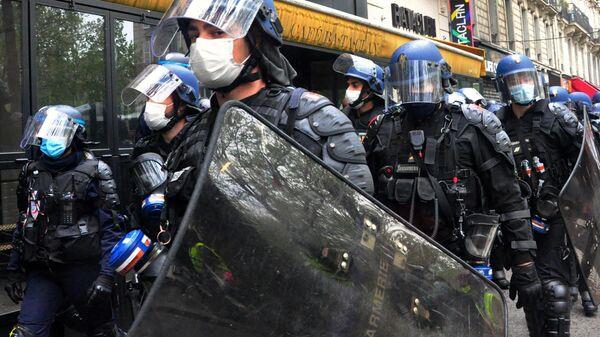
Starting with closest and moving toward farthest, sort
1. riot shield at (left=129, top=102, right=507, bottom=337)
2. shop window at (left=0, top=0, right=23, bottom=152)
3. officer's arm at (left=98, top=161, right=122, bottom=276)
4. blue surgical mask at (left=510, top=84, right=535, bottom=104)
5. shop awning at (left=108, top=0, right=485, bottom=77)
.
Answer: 1. riot shield at (left=129, top=102, right=507, bottom=337)
2. officer's arm at (left=98, top=161, right=122, bottom=276)
3. blue surgical mask at (left=510, top=84, right=535, bottom=104)
4. shop window at (left=0, top=0, right=23, bottom=152)
5. shop awning at (left=108, top=0, right=485, bottom=77)

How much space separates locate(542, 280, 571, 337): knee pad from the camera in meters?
3.54

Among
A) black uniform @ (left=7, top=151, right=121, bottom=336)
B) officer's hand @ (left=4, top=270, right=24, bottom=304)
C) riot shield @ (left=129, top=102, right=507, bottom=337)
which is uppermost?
riot shield @ (left=129, top=102, right=507, bottom=337)

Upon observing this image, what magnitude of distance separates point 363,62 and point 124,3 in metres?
2.17

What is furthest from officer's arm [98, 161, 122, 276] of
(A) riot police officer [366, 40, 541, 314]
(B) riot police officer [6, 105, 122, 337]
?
(A) riot police officer [366, 40, 541, 314]

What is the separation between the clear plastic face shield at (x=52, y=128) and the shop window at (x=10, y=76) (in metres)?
0.81

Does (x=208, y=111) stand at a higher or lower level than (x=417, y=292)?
higher

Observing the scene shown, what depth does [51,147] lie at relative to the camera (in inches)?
142

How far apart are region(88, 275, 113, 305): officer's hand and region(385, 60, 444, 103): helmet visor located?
205 cm

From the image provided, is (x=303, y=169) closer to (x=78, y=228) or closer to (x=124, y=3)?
(x=78, y=228)

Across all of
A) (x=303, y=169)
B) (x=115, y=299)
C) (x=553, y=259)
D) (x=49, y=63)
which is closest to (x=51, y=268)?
(x=115, y=299)

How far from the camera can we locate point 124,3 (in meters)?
5.12

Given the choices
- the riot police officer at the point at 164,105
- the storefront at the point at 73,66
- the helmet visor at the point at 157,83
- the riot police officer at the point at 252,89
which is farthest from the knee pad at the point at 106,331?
the riot police officer at the point at 252,89

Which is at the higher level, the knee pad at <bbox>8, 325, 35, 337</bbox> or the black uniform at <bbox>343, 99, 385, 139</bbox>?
the black uniform at <bbox>343, 99, 385, 139</bbox>

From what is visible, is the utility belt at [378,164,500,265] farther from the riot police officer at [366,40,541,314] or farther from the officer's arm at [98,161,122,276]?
the officer's arm at [98,161,122,276]
